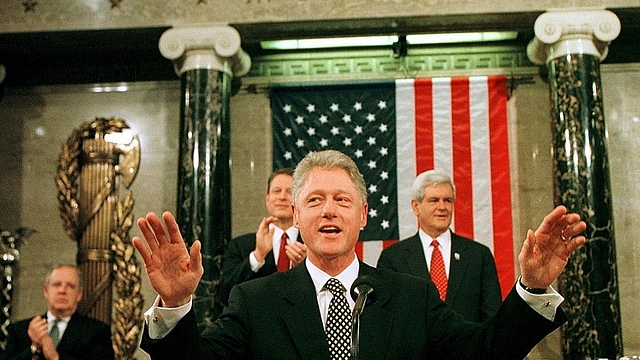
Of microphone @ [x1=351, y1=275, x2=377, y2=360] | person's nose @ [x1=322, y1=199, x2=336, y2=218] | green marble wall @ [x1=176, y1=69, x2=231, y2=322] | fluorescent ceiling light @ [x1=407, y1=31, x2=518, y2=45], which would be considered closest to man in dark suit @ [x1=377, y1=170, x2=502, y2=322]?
green marble wall @ [x1=176, y1=69, x2=231, y2=322]

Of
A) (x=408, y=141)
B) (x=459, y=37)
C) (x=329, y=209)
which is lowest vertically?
(x=329, y=209)

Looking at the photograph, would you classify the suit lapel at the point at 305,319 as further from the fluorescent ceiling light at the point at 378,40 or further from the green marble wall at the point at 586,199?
the fluorescent ceiling light at the point at 378,40

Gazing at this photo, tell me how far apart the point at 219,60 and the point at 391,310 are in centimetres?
525

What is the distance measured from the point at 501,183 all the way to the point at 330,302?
5411 millimetres

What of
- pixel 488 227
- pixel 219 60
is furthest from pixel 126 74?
pixel 488 227

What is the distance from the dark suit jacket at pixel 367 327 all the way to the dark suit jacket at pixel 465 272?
2.28 meters

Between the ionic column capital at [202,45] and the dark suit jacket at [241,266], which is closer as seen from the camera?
the dark suit jacket at [241,266]

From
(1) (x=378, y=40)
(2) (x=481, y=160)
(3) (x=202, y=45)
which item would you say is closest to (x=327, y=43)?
(1) (x=378, y=40)

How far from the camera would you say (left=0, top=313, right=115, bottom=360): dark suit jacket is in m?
6.39

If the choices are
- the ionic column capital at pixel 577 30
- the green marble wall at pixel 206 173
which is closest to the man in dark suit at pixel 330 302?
the green marble wall at pixel 206 173

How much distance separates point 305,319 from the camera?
9.27 feet

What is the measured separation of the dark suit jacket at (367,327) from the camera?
2658 mm

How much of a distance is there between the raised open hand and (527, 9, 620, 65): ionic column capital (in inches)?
207

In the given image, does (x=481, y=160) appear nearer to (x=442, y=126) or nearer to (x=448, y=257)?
(x=442, y=126)
